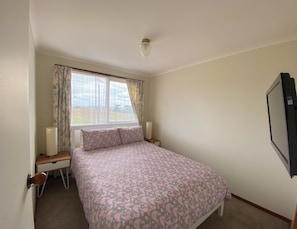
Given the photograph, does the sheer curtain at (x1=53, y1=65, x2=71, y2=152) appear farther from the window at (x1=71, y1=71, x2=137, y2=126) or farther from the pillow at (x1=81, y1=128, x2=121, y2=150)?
the pillow at (x1=81, y1=128, x2=121, y2=150)

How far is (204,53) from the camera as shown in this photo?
7.62 ft

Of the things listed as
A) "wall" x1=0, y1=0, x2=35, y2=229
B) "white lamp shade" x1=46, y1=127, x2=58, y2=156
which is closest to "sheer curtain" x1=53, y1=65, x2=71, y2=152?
"white lamp shade" x1=46, y1=127, x2=58, y2=156

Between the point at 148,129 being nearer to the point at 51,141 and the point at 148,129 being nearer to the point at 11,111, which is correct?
the point at 51,141

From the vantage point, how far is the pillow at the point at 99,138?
2452mm

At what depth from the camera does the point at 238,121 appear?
7.13 ft

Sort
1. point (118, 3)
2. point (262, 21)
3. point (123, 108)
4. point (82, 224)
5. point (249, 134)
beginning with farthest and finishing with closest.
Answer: point (123, 108), point (249, 134), point (82, 224), point (262, 21), point (118, 3)

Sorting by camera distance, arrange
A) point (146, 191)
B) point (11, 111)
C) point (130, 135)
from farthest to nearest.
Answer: point (130, 135) → point (146, 191) → point (11, 111)


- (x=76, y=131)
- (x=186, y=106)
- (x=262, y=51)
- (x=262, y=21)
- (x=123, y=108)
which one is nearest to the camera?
→ (x=262, y=21)

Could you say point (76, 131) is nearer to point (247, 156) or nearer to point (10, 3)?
point (10, 3)

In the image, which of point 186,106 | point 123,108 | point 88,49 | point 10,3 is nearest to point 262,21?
point 186,106

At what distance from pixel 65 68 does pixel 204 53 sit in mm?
2515

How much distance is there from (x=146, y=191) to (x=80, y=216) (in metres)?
1.10

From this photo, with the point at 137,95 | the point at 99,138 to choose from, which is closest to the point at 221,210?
the point at 99,138

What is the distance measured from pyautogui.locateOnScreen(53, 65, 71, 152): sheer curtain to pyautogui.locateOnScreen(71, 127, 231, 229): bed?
47 cm
